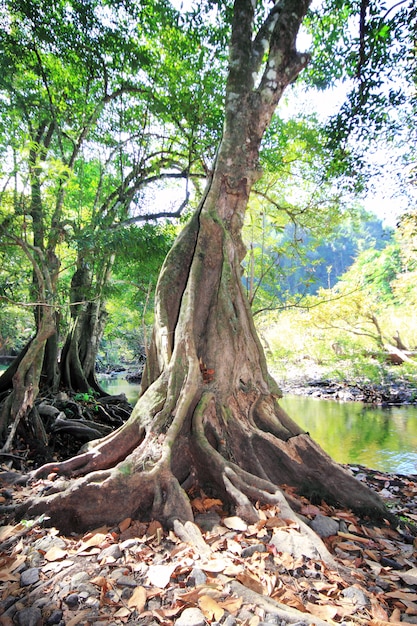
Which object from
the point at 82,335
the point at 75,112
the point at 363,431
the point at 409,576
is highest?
the point at 75,112

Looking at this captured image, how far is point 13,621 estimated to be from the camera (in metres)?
1.74

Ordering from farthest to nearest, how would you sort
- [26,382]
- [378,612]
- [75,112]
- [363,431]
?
[363,431], [75,112], [26,382], [378,612]

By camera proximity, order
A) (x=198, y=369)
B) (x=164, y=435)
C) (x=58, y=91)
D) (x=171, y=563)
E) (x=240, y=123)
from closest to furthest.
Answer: (x=171, y=563) → (x=164, y=435) → (x=198, y=369) → (x=240, y=123) → (x=58, y=91)

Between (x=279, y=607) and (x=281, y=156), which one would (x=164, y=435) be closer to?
(x=279, y=607)

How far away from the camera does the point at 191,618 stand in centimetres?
169

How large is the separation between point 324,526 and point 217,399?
4.75 feet

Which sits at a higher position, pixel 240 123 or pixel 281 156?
pixel 281 156

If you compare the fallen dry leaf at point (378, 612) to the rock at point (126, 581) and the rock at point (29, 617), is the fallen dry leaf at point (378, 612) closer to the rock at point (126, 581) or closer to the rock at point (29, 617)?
the rock at point (126, 581)

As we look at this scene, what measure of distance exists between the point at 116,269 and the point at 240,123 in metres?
6.60

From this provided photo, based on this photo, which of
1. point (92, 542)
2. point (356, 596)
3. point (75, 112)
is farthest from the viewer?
point (75, 112)

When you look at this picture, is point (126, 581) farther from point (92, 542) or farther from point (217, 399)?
point (217, 399)

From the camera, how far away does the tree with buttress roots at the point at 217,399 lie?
2.85 meters

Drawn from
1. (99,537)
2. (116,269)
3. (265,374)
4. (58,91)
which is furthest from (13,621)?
(116,269)

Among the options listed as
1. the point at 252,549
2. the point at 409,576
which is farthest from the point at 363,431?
the point at 252,549
